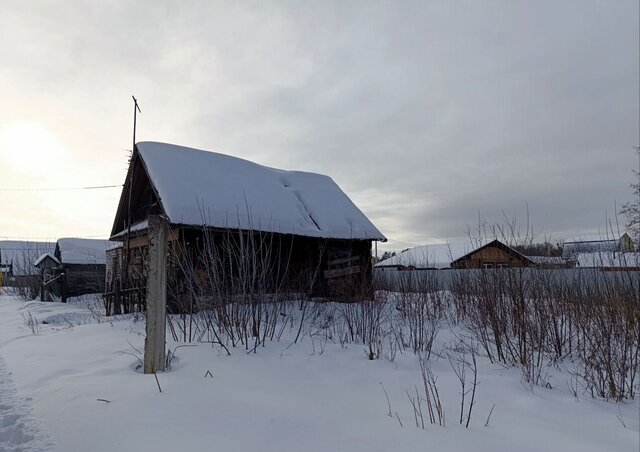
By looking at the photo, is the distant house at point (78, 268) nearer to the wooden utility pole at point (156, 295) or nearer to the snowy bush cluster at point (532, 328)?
the snowy bush cluster at point (532, 328)

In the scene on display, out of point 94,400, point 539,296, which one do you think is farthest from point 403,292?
point 94,400

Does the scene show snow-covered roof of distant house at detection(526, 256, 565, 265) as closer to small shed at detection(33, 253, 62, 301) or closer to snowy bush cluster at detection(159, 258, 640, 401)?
snowy bush cluster at detection(159, 258, 640, 401)

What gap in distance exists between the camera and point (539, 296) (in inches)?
220

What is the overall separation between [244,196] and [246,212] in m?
0.44

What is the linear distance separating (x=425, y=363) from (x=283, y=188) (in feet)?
30.8

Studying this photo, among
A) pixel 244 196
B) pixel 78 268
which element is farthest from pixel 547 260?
pixel 78 268

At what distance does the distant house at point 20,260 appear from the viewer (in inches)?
880

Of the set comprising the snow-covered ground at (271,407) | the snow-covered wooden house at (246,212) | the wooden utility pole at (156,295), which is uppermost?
the snow-covered wooden house at (246,212)

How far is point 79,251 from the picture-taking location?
84.5 ft

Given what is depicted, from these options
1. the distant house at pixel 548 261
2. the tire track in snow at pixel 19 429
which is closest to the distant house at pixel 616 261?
the distant house at pixel 548 261

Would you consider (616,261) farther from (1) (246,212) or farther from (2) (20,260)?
(2) (20,260)

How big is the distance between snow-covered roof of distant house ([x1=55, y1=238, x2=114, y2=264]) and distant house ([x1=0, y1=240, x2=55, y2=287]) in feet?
5.45

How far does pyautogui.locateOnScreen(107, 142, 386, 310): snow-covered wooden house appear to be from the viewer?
10.1 m

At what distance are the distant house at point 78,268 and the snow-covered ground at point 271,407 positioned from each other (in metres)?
16.1
